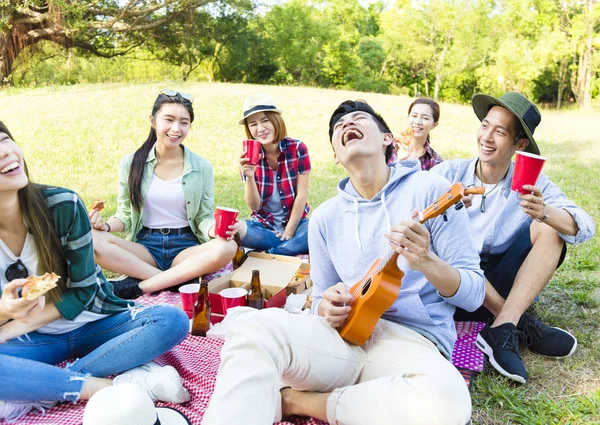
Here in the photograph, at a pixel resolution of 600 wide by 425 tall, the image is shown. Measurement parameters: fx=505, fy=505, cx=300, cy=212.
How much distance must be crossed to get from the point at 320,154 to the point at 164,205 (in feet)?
27.1

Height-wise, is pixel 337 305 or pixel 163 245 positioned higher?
pixel 337 305

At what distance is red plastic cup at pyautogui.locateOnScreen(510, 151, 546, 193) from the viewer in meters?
2.77

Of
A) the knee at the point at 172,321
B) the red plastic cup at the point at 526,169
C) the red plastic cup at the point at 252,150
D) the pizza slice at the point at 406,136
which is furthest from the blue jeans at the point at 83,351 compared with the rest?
the pizza slice at the point at 406,136

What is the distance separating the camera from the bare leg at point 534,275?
10.8 ft

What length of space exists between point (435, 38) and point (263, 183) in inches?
1440

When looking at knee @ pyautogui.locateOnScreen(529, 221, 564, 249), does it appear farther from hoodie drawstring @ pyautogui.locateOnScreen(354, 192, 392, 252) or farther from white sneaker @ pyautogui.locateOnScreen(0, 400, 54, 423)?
white sneaker @ pyautogui.locateOnScreen(0, 400, 54, 423)

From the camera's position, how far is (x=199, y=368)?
3.11 meters

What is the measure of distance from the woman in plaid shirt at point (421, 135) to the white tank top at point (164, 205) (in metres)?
2.19

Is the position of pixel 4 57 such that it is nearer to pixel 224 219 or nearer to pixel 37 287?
pixel 224 219

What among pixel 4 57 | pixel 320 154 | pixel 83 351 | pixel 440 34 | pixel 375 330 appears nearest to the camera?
pixel 375 330

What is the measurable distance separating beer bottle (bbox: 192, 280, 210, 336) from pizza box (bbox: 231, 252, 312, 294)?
35cm

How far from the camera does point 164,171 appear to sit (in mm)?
4547

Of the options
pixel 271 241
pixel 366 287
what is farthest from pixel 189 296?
pixel 366 287

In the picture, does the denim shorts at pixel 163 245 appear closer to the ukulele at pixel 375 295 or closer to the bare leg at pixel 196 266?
the bare leg at pixel 196 266
